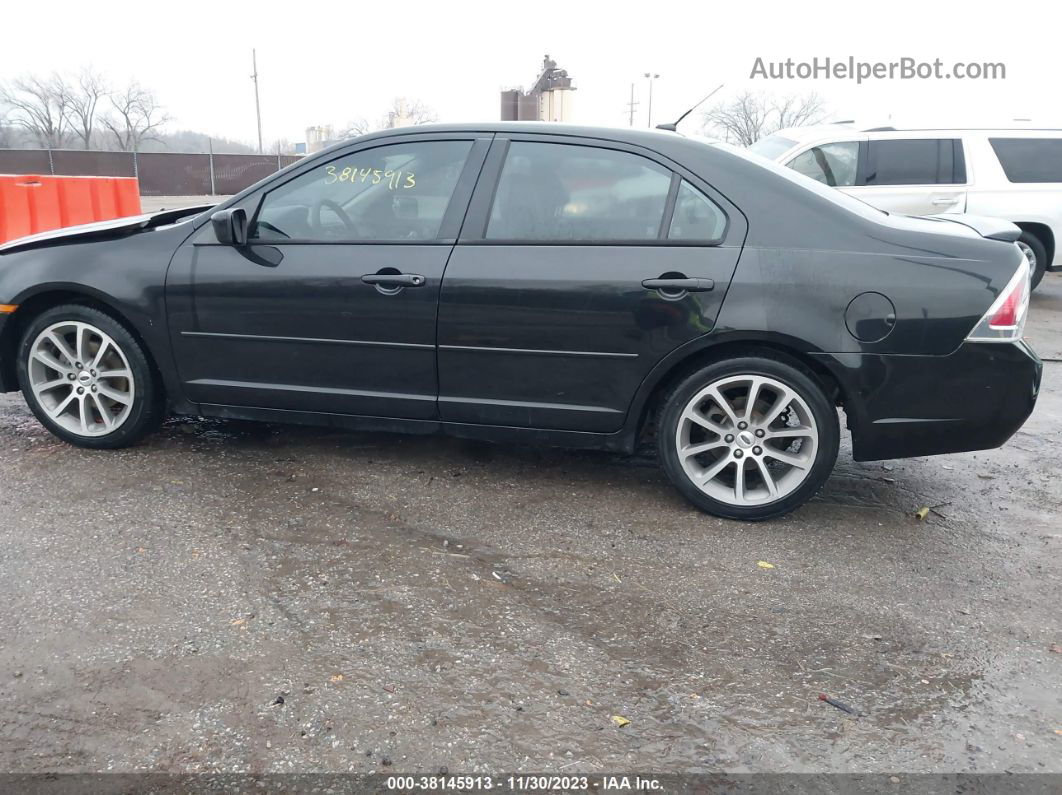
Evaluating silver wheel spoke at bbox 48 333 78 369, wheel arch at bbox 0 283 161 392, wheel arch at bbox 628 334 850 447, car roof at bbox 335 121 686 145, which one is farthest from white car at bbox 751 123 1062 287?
silver wheel spoke at bbox 48 333 78 369

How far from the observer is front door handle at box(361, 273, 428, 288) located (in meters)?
3.80

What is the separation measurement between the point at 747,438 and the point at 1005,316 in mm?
1099

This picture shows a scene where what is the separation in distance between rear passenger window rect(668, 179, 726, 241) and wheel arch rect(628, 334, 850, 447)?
441 millimetres

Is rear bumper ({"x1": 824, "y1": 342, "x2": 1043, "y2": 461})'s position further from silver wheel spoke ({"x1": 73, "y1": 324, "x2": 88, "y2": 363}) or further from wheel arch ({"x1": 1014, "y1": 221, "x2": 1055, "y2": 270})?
wheel arch ({"x1": 1014, "y1": 221, "x2": 1055, "y2": 270})

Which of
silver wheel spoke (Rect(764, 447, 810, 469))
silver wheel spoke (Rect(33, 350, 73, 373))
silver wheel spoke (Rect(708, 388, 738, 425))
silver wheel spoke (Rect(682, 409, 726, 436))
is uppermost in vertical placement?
silver wheel spoke (Rect(33, 350, 73, 373))

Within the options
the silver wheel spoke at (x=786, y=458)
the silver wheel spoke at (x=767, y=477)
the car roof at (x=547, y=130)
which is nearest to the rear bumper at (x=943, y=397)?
the silver wheel spoke at (x=786, y=458)

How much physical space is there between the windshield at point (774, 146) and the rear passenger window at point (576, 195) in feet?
19.6

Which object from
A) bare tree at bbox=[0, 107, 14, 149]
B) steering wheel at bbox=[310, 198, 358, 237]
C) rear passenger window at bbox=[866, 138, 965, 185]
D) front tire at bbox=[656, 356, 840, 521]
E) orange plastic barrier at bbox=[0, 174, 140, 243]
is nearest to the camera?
front tire at bbox=[656, 356, 840, 521]

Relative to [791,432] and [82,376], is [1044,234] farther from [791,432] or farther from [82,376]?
[82,376]

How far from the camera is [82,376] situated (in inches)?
Result: 169

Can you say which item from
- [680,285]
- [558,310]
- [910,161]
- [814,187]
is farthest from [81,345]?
[910,161]

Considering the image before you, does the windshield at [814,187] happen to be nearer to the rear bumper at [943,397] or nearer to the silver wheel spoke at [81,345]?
the rear bumper at [943,397]

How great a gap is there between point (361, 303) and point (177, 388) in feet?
3.59

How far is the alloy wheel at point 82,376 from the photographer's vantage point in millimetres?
4246
